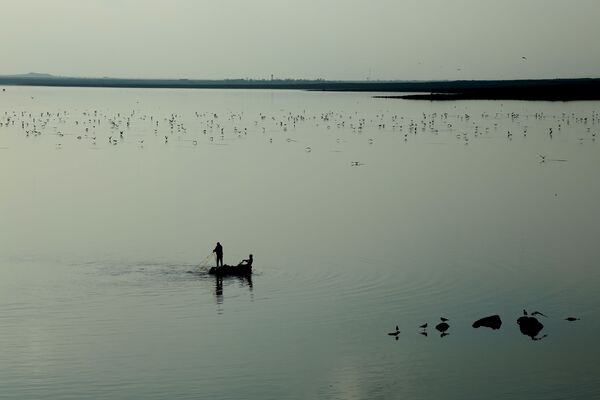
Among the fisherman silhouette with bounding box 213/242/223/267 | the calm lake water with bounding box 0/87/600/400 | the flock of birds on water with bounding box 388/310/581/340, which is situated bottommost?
the calm lake water with bounding box 0/87/600/400

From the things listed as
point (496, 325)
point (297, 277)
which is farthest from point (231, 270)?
point (496, 325)

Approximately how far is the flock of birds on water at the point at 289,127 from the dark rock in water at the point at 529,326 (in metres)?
40.1

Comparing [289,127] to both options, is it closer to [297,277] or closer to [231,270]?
[297,277]

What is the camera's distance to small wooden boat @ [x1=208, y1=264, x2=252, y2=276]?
30.9 metres

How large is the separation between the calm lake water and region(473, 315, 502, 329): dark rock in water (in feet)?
0.62

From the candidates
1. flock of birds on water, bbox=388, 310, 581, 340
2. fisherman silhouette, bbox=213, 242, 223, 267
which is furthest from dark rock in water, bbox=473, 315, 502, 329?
fisherman silhouette, bbox=213, 242, 223, 267

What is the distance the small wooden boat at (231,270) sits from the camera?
30906 mm

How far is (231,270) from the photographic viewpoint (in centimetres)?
3100

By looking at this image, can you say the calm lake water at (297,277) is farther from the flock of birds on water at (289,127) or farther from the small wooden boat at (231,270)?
the flock of birds on water at (289,127)

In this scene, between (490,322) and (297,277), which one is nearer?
(490,322)

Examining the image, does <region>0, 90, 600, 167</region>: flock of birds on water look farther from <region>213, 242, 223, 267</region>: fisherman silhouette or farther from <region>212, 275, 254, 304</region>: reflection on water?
<region>212, 275, 254, 304</region>: reflection on water

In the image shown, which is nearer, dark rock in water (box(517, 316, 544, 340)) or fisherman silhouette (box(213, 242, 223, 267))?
dark rock in water (box(517, 316, 544, 340))

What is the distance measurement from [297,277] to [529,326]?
8.09 meters

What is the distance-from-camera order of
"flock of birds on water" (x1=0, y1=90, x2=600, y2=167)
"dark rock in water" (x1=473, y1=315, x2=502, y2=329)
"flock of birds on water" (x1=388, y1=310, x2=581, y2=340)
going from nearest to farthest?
"flock of birds on water" (x1=388, y1=310, x2=581, y2=340), "dark rock in water" (x1=473, y1=315, x2=502, y2=329), "flock of birds on water" (x1=0, y1=90, x2=600, y2=167)
